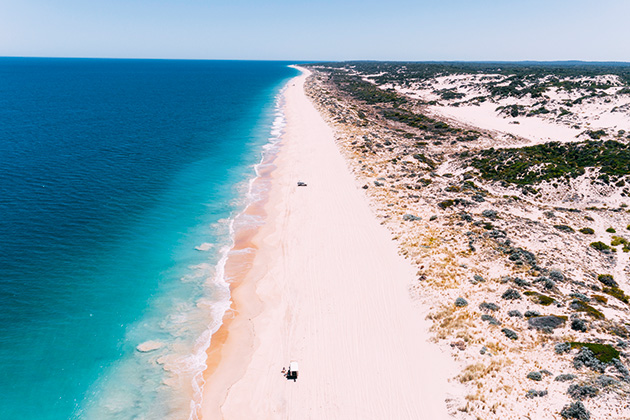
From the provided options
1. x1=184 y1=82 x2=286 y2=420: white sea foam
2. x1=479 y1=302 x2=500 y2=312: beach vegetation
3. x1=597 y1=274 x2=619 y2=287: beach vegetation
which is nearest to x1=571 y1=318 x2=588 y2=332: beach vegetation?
x1=479 y1=302 x2=500 y2=312: beach vegetation

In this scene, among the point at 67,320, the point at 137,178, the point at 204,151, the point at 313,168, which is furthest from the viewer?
the point at 204,151

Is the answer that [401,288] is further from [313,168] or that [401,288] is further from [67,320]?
[313,168]

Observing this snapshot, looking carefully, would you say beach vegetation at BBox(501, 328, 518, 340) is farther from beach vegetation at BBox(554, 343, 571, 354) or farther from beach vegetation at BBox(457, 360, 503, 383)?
beach vegetation at BBox(457, 360, 503, 383)

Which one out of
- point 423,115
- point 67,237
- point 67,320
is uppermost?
point 423,115


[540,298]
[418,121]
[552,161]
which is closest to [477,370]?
[540,298]

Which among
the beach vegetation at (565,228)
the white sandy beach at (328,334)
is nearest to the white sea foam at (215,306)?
the white sandy beach at (328,334)


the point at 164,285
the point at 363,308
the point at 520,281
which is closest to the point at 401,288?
the point at 363,308

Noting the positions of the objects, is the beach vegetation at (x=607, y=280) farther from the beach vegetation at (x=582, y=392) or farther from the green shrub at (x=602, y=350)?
the beach vegetation at (x=582, y=392)

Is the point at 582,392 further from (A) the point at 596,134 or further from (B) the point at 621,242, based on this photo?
(A) the point at 596,134
